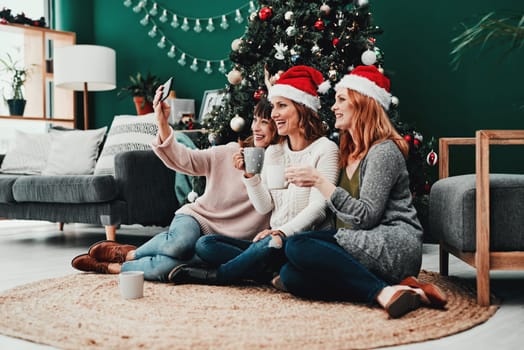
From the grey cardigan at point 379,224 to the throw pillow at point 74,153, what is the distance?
8.87 ft

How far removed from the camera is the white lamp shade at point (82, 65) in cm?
512

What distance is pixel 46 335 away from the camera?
5.36ft

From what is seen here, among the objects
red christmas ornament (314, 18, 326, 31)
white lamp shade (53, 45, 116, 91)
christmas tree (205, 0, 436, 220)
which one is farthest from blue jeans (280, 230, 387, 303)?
white lamp shade (53, 45, 116, 91)

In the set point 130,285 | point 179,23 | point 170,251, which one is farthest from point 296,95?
point 179,23

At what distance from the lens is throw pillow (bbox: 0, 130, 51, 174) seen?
446 centimetres

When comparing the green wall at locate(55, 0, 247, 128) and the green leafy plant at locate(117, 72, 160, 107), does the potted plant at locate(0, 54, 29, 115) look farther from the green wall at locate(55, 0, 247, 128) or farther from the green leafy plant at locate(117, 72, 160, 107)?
the green leafy plant at locate(117, 72, 160, 107)

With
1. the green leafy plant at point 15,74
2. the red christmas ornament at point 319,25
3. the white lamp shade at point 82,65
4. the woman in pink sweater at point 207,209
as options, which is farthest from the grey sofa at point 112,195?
the green leafy plant at point 15,74

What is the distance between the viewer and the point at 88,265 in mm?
2652

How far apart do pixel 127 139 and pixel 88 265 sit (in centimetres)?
142

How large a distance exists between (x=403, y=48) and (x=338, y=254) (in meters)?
2.46

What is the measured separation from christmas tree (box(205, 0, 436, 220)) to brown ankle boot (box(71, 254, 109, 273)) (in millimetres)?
1048

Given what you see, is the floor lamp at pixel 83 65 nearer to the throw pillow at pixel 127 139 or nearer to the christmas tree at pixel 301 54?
the throw pillow at pixel 127 139

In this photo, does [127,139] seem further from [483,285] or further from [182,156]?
[483,285]

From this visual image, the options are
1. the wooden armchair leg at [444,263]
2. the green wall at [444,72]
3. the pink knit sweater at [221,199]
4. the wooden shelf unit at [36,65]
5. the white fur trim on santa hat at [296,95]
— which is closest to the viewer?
the white fur trim on santa hat at [296,95]
